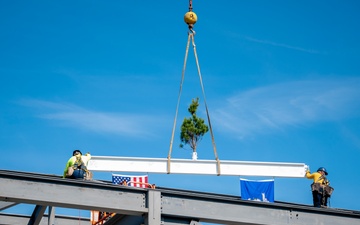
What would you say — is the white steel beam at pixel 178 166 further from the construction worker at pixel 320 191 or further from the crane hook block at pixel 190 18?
the crane hook block at pixel 190 18

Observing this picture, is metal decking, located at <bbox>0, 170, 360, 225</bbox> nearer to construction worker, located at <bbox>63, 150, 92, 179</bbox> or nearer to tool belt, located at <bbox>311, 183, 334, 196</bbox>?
tool belt, located at <bbox>311, 183, 334, 196</bbox>

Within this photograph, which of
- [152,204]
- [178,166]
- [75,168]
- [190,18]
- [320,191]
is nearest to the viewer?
[152,204]

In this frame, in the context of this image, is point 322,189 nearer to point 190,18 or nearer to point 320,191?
point 320,191

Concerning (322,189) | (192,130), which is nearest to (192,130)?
(192,130)

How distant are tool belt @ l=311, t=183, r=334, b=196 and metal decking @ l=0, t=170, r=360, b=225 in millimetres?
1956

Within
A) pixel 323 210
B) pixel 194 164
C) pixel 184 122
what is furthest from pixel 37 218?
pixel 184 122

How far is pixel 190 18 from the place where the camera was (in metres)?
26.0

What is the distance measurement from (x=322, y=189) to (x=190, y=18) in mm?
8882

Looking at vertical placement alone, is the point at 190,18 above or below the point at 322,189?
above

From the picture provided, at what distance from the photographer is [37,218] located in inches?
824

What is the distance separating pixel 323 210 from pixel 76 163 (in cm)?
706

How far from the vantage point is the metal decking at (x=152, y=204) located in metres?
16.6

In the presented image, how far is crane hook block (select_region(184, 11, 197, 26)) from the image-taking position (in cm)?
2601

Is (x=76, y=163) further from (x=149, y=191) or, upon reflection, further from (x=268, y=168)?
(x=268, y=168)
